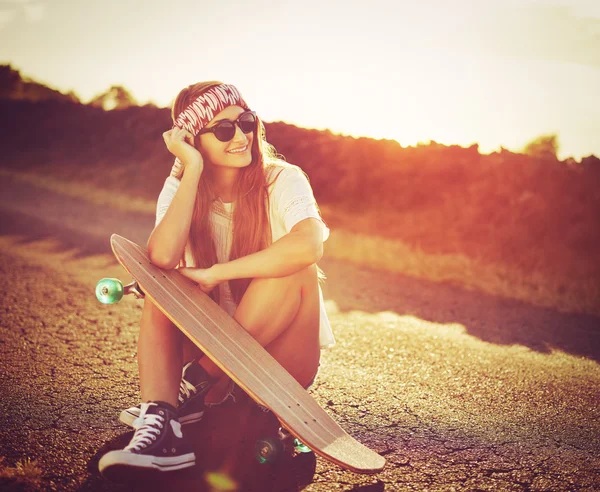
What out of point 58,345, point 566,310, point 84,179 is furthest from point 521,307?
point 84,179

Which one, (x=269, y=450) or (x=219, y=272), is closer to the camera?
(x=269, y=450)

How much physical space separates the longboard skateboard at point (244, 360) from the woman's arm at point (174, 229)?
7 centimetres

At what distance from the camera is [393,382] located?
316 cm

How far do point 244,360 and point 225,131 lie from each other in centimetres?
113

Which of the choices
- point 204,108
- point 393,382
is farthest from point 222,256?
point 393,382

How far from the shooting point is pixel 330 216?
28.9 ft

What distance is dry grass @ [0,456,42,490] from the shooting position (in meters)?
1.83

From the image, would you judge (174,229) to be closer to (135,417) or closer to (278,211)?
(278,211)

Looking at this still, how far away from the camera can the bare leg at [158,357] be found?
2021 millimetres

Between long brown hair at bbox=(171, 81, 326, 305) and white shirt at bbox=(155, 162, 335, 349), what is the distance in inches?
1.2

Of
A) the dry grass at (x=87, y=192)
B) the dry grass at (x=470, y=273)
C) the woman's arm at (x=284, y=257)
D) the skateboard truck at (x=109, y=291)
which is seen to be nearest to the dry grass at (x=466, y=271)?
the dry grass at (x=470, y=273)

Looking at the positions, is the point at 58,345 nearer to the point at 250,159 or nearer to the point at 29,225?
the point at 250,159

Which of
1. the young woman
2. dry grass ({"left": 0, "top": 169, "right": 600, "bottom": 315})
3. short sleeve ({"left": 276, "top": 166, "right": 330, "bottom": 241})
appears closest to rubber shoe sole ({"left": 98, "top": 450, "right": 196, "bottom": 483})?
the young woman

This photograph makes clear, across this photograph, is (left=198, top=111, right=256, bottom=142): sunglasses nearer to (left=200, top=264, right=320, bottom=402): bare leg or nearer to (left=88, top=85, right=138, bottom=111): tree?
(left=200, top=264, right=320, bottom=402): bare leg
